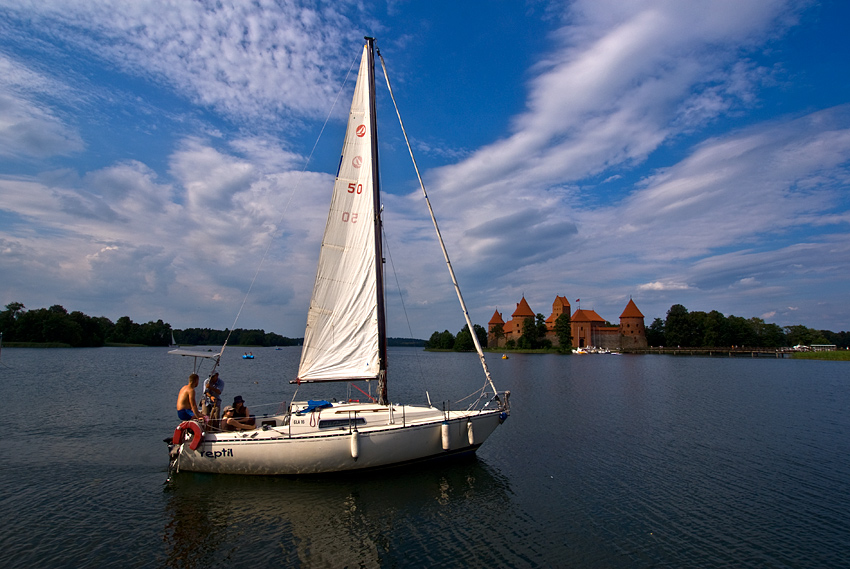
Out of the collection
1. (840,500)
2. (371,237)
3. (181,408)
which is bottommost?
(840,500)

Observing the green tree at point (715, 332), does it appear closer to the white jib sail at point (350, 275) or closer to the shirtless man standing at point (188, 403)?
the white jib sail at point (350, 275)

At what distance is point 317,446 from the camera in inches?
495

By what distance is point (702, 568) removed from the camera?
858cm

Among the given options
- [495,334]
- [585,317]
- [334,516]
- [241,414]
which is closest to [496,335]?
[495,334]

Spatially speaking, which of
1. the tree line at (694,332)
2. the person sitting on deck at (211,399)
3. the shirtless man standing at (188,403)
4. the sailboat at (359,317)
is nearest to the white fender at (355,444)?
the sailboat at (359,317)

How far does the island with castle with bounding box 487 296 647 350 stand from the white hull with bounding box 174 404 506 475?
11581 centimetres

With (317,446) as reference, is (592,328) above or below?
above

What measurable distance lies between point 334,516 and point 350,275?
7073 mm

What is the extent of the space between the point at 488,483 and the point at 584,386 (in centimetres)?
2715

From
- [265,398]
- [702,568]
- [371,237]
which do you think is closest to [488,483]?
[702,568]

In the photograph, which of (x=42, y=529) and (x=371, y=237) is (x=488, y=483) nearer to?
(x=371, y=237)

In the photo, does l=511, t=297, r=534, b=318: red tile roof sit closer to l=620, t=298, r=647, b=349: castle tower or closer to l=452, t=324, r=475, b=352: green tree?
l=452, t=324, r=475, b=352: green tree

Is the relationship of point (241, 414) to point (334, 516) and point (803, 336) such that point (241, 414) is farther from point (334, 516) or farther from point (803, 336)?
point (803, 336)

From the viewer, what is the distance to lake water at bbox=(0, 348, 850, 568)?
914 cm
